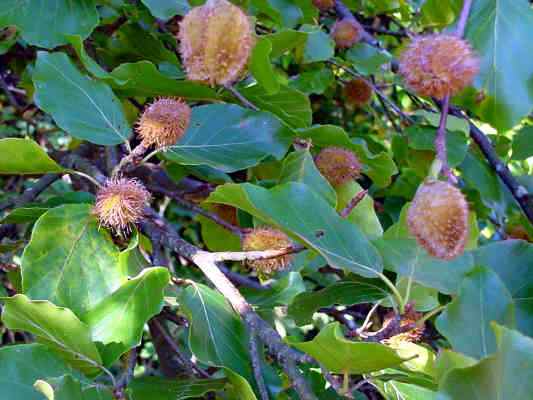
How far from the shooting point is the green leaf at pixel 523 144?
1.55m

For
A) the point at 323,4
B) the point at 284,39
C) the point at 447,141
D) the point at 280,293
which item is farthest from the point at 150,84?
the point at 447,141

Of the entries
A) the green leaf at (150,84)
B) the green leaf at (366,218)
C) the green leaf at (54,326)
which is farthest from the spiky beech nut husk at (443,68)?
the green leaf at (54,326)

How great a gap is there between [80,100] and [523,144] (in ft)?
3.49

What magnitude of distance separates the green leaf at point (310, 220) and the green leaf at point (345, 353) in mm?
154

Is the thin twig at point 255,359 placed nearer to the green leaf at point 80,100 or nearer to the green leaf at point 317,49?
the green leaf at point 80,100

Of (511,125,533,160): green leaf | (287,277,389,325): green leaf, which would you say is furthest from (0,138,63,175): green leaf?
(511,125,533,160): green leaf

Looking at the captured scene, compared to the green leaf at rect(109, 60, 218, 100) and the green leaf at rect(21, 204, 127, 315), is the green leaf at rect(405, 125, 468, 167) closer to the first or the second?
the green leaf at rect(109, 60, 218, 100)

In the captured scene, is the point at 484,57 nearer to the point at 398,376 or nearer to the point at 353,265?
the point at 353,265

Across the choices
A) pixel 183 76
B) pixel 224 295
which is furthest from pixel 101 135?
pixel 224 295

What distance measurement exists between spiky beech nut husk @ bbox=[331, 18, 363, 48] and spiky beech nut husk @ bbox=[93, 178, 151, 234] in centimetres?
78

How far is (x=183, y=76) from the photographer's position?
1.26 metres

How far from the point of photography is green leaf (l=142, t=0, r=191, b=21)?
1213mm

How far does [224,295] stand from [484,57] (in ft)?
1.92

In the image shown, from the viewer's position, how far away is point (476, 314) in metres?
0.83
